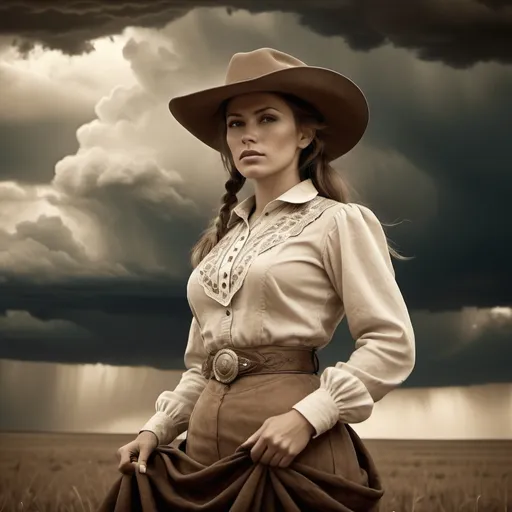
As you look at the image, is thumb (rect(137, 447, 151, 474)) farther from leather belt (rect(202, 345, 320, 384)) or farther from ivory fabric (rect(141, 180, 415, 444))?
leather belt (rect(202, 345, 320, 384))

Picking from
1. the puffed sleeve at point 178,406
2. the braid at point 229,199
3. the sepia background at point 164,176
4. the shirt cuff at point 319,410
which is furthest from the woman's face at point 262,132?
the sepia background at point 164,176

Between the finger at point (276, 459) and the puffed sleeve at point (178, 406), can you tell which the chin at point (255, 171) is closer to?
the puffed sleeve at point (178, 406)

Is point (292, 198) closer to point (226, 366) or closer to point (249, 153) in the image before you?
point (249, 153)

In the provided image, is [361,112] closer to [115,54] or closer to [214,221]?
[214,221]

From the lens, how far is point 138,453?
64.0 inches

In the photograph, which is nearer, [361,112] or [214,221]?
[361,112]

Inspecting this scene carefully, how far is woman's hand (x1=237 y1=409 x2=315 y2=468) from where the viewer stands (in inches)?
55.0

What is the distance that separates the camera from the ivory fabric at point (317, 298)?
145 cm

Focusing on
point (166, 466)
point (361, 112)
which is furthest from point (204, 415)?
Result: point (361, 112)

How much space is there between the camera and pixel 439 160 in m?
4.49

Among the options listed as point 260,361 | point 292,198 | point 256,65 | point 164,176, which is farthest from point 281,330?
point 164,176

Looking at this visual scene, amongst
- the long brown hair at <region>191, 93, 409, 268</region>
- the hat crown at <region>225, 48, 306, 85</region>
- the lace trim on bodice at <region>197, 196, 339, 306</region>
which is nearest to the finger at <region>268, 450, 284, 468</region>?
the lace trim on bodice at <region>197, 196, 339, 306</region>

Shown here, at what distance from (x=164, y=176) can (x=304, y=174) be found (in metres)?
2.84

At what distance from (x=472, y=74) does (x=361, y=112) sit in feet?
9.87
